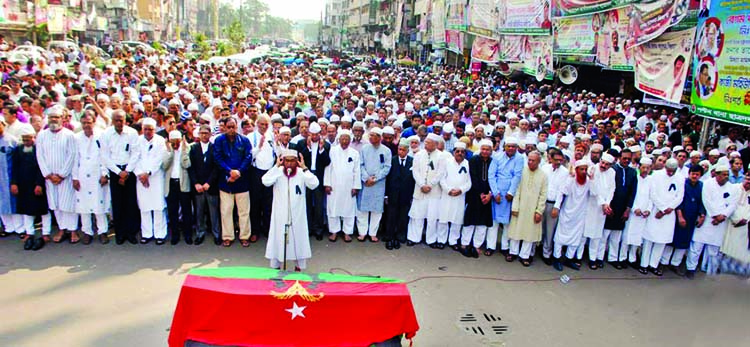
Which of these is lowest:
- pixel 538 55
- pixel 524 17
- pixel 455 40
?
pixel 538 55

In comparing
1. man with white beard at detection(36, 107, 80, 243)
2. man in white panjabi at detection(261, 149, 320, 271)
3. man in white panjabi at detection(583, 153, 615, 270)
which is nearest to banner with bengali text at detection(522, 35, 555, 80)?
man in white panjabi at detection(583, 153, 615, 270)

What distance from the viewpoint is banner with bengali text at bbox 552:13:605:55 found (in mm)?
14930

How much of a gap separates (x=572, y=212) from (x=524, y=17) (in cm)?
1441

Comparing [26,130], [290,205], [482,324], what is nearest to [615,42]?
[482,324]

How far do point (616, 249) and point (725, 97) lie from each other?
4.24 metres

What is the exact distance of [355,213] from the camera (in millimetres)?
7145

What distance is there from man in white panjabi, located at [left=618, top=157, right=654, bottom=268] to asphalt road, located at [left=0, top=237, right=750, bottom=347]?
0.33 meters

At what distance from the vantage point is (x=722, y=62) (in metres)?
9.11

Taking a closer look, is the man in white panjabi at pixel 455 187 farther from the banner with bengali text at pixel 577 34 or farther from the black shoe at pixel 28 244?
the banner with bengali text at pixel 577 34

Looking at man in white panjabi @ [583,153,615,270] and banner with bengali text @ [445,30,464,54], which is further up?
banner with bengali text @ [445,30,464,54]

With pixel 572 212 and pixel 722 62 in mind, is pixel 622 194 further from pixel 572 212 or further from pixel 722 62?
pixel 722 62

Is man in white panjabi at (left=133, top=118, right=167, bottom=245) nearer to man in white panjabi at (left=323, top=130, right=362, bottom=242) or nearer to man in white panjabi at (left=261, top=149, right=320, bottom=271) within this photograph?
man in white panjabi at (left=261, top=149, right=320, bottom=271)

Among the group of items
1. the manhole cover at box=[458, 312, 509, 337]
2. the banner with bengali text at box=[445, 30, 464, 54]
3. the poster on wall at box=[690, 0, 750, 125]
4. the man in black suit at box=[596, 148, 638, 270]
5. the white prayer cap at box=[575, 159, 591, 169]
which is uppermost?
the banner with bengali text at box=[445, 30, 464, 54]

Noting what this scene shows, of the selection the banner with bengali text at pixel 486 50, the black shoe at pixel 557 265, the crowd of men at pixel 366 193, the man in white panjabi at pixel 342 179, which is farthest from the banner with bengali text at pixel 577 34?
the man in white panjabi at pixel 342 179
